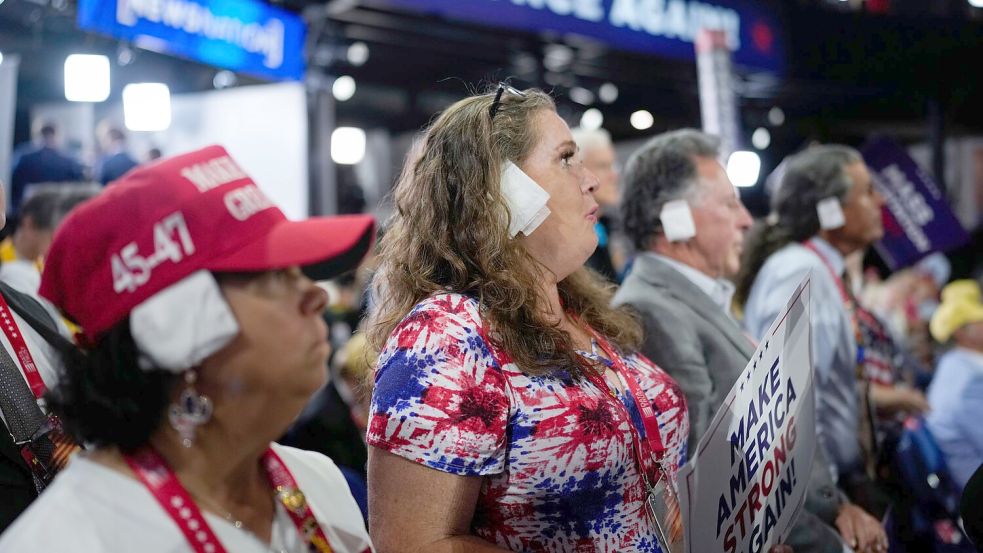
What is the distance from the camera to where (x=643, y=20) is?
8.80 meters

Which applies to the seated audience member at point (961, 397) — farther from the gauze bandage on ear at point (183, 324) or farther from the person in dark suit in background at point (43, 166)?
the person in dark suit in background at point (43, 166)

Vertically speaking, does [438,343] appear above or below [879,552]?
above

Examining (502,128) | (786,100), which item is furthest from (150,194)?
(786,100)

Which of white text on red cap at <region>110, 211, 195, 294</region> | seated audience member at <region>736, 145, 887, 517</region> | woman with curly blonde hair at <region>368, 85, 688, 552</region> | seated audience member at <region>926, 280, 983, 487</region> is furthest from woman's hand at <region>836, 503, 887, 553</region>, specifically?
white text on red cap at <region>110, 211, 195, 294</region>

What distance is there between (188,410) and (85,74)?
662cm

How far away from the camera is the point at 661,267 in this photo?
2.72 metres

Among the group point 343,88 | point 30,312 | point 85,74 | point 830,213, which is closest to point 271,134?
point 85,74

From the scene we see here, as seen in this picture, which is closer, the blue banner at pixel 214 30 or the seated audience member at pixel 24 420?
the seated audience member at pixel 24 420

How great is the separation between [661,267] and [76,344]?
5.75 feet

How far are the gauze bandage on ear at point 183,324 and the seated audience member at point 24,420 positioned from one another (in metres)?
A: 0.53

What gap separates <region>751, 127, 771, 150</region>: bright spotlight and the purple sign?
11.7 meters

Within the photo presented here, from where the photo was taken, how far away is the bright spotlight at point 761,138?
16719 millimetres

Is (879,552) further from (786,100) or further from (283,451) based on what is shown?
(786,100)

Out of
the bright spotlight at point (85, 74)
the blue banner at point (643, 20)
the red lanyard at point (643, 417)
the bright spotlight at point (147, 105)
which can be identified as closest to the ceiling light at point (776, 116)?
the blue banner at point (643, 20)
